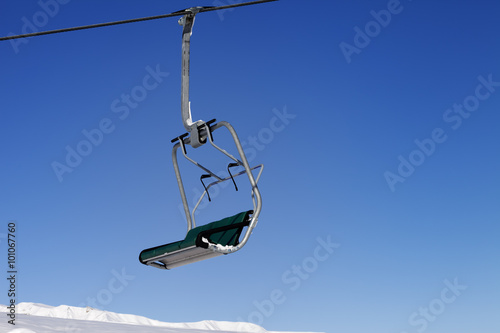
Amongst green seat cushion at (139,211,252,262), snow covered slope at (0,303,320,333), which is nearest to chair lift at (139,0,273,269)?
green seat cushion at (139,211,252,262)

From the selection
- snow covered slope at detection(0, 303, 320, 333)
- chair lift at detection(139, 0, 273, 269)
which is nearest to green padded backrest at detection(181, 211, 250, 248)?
chair lift at detection(139, 0, 273, 269)

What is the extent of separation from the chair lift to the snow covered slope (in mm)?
9329

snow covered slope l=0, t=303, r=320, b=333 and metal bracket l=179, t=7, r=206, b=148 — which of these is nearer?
metal bracket l=179, t=7, r=206, b=148

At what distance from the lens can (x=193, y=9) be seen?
278 inches

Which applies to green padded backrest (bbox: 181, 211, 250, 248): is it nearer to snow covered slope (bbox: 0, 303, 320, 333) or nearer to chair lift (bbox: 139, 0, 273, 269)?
chair lift (bbox: 139, 0, 273, 269)

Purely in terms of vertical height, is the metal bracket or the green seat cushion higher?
the metal bracket

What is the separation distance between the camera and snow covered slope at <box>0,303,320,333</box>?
16.5m

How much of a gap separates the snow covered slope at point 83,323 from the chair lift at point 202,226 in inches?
367

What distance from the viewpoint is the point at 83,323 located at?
68.0 ft

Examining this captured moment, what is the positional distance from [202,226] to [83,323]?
15.6 metres

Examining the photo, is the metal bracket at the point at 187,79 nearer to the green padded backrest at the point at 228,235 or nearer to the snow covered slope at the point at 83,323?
the green padded backrest at the point at 228,235

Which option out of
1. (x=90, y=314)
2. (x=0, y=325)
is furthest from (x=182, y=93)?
(x=90, y=314)

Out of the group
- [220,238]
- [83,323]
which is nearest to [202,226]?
[220,238]

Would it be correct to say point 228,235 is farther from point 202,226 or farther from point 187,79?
point 187,79
